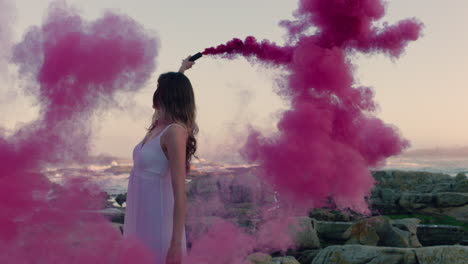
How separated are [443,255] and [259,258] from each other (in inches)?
143

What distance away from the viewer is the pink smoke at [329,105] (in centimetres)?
696

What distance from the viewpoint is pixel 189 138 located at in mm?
3621

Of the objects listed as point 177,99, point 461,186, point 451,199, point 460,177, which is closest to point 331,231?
point 451,199

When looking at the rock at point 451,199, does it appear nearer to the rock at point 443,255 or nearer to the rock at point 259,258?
the rock at point 443,255

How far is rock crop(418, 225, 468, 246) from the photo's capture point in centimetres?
1722

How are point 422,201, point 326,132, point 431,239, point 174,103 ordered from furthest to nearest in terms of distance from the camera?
point 422,201
point 431,239
point 326,132
point 174,103

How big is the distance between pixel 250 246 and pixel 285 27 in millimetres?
4168

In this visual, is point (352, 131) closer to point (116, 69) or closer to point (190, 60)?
point (190, 60)

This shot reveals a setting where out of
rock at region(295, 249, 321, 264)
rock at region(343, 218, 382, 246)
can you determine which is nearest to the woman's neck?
rock at region(295, 249, 321, 264)

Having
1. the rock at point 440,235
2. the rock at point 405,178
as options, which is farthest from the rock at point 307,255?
the rock at point 405,178

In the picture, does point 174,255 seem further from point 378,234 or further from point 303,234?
point 378,234

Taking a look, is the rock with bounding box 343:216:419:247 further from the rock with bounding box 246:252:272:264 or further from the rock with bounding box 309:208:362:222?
the rock with bounding box 246:252:272:264

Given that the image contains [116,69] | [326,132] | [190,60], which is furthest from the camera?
[326,132]

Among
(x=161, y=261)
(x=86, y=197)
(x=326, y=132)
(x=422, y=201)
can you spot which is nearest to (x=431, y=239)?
(x=422, y=201)
